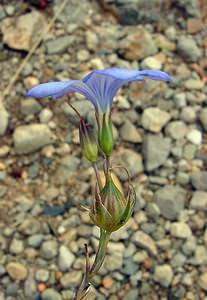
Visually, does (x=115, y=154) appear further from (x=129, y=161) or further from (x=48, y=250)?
(x=48, y=250)

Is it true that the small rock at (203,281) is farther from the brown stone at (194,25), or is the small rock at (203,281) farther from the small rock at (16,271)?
the brown stone at (194,25)

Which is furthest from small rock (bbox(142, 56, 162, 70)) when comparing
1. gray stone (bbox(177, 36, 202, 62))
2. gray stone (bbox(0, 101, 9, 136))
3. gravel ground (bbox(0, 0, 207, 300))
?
gray stone (bbox(0, 101, 9, 136))

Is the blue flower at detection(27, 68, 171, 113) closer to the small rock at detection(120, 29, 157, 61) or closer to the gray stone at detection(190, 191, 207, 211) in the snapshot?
the gray stone at detection(190, 191, 207, 211)

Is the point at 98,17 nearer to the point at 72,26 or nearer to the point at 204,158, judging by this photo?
the point at 72,26

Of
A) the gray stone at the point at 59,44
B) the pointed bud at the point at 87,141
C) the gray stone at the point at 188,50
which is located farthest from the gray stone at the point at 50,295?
the gray stone at the point at 188,50

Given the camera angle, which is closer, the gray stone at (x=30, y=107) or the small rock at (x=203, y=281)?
the small rock at (x=203, y=281)

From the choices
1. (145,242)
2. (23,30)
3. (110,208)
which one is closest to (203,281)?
(145,242)

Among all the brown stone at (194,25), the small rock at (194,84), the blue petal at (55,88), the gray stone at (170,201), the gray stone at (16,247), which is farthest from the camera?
the brown stone at (194,25)
